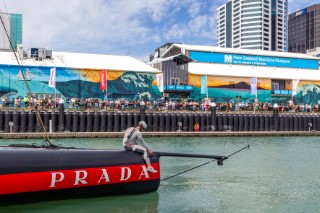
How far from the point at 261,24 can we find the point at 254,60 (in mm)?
117862

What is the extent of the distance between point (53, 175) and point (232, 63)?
207 feet

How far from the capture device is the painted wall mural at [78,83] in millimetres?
50500

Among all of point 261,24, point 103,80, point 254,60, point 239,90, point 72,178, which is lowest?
point 72,178

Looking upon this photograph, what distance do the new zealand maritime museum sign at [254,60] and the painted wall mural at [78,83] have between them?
13.6 metres

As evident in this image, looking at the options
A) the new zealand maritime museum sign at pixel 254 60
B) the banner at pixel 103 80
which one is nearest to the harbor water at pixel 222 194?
the banner at pixel 103 80

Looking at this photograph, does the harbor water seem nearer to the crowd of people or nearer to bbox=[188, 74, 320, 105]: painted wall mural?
the crowd of people

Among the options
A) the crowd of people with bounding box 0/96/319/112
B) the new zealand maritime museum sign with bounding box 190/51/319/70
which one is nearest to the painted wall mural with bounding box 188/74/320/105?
the new zealand maritime museum sign with bounding box 190/51/319/70

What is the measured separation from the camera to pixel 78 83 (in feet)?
178

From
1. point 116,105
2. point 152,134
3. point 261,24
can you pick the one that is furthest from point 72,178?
point 261,24

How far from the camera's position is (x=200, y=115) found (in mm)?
48000

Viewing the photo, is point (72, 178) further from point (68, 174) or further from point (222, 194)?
point (222, 194)

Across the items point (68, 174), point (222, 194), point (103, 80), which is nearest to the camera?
point (68, 174)

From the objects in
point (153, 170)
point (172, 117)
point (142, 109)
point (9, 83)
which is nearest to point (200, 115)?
point (172, 117)

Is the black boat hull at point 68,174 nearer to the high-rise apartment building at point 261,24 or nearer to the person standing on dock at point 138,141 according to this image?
the person standing on dock at point 138,141
